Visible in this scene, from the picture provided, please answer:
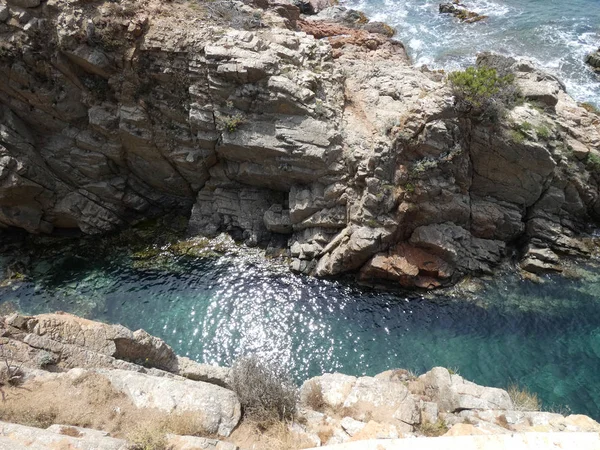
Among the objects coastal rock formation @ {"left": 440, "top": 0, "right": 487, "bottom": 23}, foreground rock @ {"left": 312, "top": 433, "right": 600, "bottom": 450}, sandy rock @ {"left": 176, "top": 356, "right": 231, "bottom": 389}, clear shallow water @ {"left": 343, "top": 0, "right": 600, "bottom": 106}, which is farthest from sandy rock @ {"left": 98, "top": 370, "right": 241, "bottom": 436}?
coastal rock formation @ {"left": 440, "top": 0, "right": 487, "bottom": 23}

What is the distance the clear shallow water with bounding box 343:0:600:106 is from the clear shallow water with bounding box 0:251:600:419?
18.8m

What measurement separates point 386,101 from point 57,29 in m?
18.0

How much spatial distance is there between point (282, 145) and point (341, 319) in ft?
30.7

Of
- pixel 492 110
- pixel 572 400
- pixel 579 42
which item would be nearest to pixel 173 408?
pixel 572 400

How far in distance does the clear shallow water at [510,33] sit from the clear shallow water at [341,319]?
61.7ft

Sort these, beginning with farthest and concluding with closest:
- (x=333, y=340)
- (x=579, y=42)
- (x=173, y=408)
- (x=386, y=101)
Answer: (x=579, y=42), (x=386, y=101), (x=333, y=340), (x=173, y=408)

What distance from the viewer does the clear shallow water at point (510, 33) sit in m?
32.5

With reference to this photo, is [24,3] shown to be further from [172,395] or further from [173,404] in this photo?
[173,404]

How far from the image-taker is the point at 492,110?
2070 centimetres

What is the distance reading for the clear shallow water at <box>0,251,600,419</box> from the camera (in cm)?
1702

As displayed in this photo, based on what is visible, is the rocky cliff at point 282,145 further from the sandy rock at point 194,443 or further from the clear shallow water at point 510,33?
the sandy rock at point 194,443

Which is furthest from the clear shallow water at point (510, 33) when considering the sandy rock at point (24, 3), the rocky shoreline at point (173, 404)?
the rocky shoreline at point (173, 404)

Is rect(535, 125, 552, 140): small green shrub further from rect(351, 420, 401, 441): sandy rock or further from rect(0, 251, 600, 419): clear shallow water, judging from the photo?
rect(351, 420, 401, 441): sandy rock

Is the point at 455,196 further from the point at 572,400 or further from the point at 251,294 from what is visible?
the point at 251,294
